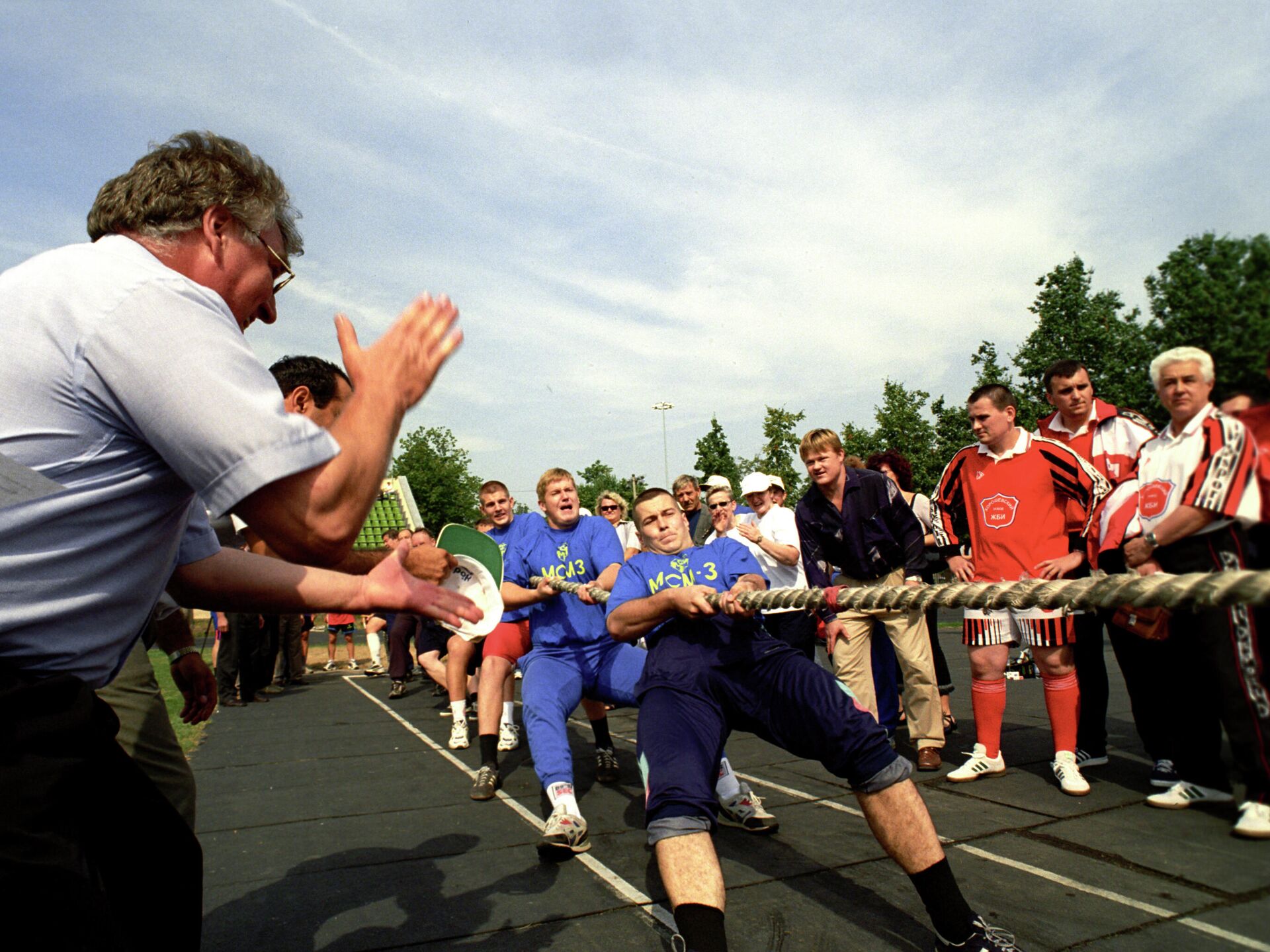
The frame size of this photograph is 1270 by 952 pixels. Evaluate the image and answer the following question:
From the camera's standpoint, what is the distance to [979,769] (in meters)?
4.80

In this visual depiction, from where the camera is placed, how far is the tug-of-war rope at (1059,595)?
3.12 ft

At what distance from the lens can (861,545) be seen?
589 centimetres

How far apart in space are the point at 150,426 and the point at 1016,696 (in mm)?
7594

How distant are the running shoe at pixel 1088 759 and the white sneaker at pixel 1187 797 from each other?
3.17 feet

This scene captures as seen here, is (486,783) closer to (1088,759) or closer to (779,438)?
(1088,759)

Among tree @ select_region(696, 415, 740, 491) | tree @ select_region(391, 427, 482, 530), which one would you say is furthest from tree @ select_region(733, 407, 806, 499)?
tree @ select_region(391, 427, 482, 530)

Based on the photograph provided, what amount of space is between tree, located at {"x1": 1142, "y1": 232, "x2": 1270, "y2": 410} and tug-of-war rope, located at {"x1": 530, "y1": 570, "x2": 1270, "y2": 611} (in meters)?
0.23

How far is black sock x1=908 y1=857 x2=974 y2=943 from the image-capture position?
2.54 meters

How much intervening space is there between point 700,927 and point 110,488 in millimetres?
1981

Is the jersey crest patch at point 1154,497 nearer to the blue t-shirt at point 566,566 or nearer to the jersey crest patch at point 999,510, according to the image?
the jersey crest patch at point 999,510

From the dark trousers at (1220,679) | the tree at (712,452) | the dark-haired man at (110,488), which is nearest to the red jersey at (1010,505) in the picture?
the dark trousers at (1220,679)

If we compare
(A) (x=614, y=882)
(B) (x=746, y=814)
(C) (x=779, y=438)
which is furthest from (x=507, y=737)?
(C) (x=779, y=438)

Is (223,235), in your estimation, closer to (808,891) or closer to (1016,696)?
(808,891)

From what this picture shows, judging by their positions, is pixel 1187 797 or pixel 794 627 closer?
pixel 1187 797
